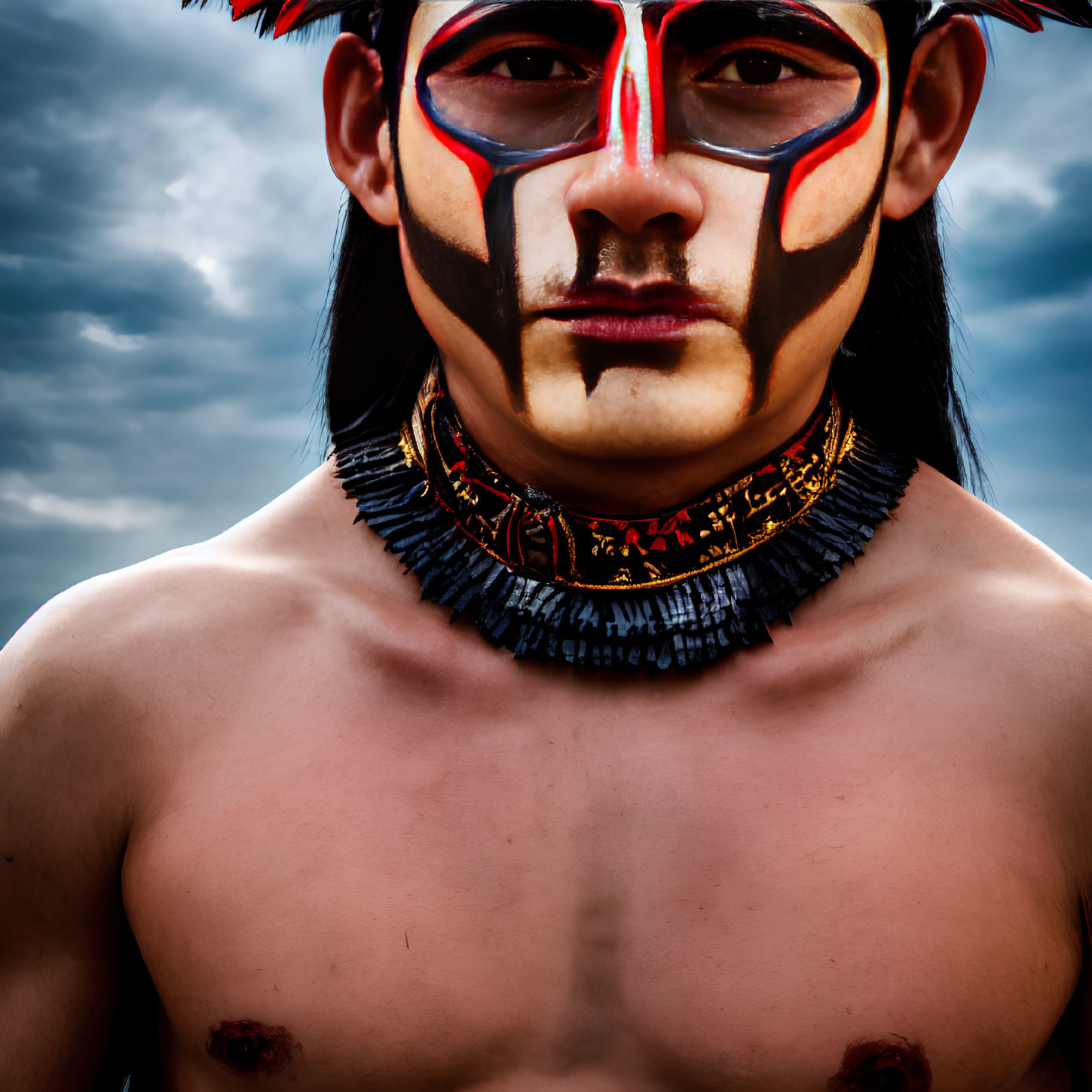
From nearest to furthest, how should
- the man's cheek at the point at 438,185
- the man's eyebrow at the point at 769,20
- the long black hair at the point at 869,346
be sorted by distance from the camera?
the man's eyebrow at the point at 769,20 → the man's cheek at the point at 438,185 → the long black hair at the point at 869,346

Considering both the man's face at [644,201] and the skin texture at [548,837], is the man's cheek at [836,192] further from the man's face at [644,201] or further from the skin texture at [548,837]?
the skin texture at [548,837]

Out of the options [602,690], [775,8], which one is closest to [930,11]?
[775,8]

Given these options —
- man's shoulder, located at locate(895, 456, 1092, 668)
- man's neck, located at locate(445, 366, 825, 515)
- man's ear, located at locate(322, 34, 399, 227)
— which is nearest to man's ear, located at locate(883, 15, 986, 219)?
man's neck, located at locate(445, 366, 825, 515)

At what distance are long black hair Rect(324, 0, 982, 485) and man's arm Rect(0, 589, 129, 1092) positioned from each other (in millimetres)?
1019

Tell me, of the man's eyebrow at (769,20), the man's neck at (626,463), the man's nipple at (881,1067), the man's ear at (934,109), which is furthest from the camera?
the man's ear at (934,109)

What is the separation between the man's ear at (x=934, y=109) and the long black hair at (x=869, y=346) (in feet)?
1.21

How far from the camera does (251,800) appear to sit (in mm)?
2236

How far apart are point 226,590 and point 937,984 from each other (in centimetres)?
153

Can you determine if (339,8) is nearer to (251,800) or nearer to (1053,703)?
(251,800)

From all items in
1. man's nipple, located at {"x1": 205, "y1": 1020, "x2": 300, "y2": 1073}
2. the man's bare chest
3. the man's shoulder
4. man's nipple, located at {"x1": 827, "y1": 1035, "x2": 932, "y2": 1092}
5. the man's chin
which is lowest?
man's nipple, located at {"x1": 205, "y1": 1020, "x2": 300, "y2": 1073}

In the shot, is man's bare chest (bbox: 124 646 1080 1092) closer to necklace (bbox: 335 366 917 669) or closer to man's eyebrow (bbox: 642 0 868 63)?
necklace (bbox: 335 366 917 669)

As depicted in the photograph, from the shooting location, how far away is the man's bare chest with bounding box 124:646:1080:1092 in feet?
6.81

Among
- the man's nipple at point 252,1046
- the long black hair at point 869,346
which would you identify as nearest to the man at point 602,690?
the man's nipple at point 252,1046

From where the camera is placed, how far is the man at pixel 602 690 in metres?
2.09
